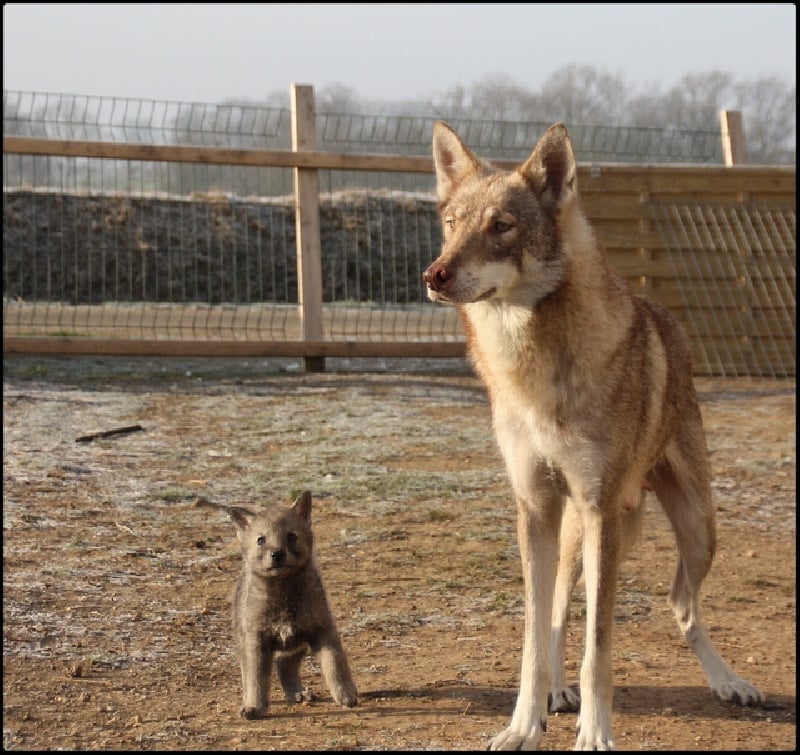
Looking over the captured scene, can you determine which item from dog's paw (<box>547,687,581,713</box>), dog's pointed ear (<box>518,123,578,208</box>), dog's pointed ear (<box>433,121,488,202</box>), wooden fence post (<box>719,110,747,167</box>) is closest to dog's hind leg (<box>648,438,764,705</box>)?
dog's paw (<box>547,687,581,713</box>)

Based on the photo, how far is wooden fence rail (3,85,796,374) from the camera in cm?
1228

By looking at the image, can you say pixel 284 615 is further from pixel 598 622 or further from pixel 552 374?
pixel 552 374

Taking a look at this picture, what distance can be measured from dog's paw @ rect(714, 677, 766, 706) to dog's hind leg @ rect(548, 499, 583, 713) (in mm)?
Answer: 624

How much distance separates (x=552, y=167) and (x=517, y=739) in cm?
221

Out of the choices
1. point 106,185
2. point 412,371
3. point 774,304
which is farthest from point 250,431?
point 774,304

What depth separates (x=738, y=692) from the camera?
5070mm

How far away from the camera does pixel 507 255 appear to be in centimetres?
445

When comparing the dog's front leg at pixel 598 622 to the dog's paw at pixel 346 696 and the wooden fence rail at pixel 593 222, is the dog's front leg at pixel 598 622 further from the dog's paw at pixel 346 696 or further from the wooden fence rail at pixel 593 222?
the wooden fence rail at pixel 593 222

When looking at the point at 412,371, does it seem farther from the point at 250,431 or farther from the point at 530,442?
the point at 530,442

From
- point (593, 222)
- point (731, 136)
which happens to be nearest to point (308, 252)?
point (593, 222)

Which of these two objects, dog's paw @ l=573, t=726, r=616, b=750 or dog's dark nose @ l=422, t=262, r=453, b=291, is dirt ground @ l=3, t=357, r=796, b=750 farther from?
dog's dark nose @ l=422, t=262, r=453, b=291

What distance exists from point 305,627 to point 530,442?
126 cm

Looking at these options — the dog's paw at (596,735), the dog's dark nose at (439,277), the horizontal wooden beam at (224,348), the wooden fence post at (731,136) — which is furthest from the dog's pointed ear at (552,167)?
the wooden fence post at (731,136)

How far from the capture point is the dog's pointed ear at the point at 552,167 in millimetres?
4613
